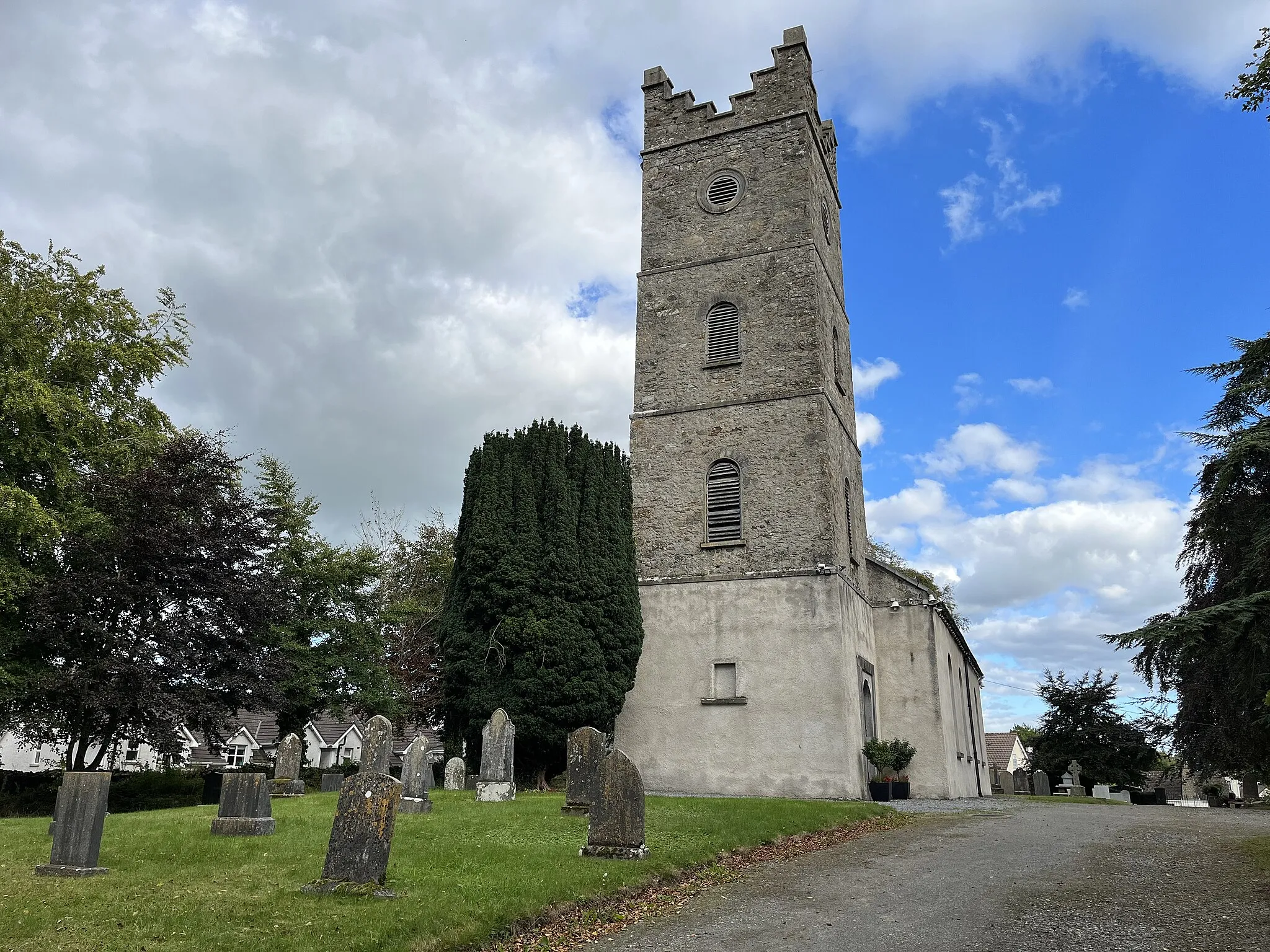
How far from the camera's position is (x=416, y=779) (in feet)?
45.6

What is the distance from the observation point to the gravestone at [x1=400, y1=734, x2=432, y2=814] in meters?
13.3

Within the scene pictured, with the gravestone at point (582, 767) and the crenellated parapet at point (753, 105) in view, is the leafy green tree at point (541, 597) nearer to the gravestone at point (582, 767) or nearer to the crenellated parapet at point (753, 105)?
the gravestone at point (582, 767)

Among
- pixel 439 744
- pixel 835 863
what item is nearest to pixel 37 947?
pixel 835 863

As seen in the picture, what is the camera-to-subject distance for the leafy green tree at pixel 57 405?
18.4 meters

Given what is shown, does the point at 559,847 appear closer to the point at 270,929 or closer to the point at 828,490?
the point at 270,929

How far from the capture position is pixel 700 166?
26.9 meters

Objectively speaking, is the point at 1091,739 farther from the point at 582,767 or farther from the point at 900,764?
the point at 582,767

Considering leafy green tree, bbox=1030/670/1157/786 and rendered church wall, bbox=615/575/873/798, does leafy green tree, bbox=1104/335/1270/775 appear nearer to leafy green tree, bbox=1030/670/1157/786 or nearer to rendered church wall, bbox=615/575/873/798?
rendered church wall, bbox=615/575/873/798

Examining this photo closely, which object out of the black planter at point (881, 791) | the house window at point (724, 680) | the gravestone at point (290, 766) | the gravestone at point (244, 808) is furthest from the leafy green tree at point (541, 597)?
the gravestone at point (244, 808)

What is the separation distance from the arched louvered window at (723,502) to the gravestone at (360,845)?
51.8 feet

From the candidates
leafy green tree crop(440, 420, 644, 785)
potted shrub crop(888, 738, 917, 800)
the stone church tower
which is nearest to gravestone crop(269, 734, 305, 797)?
leafy green tree crop(440, 420, 644, 785)

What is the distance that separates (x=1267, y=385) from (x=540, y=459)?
14.8 metres

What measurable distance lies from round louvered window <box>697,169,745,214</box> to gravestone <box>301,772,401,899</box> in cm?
2200

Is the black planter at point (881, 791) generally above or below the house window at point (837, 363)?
below
